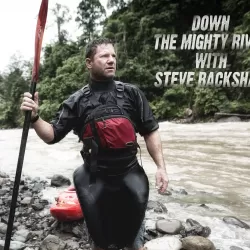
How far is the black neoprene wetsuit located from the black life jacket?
0.10 ft

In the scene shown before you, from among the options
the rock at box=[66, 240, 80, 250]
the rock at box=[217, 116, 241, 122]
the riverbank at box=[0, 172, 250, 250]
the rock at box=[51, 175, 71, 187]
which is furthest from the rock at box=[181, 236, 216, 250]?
the rock at box=[217, 116, 241, 122]

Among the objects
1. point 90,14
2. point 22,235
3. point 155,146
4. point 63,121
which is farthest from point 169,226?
point 90,14

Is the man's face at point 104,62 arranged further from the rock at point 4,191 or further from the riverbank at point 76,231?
the rock at point 4,191

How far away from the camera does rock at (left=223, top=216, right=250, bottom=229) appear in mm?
4277

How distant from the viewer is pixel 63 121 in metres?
2.22

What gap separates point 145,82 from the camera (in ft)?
86.5

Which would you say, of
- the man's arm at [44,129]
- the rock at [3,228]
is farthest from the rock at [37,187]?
the man's arm at [44,129]

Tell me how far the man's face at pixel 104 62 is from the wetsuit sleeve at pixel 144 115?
0.24 m

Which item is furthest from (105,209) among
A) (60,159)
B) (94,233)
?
(60,159)

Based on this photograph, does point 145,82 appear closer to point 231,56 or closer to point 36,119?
point 231,56

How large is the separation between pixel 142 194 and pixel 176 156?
760 cm

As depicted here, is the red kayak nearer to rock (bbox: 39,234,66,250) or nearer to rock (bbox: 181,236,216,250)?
rock (bbox: 39,234,66,250)

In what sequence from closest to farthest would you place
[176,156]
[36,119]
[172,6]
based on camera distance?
[36,119] → [176,156] → [172,6]

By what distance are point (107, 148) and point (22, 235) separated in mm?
2279
